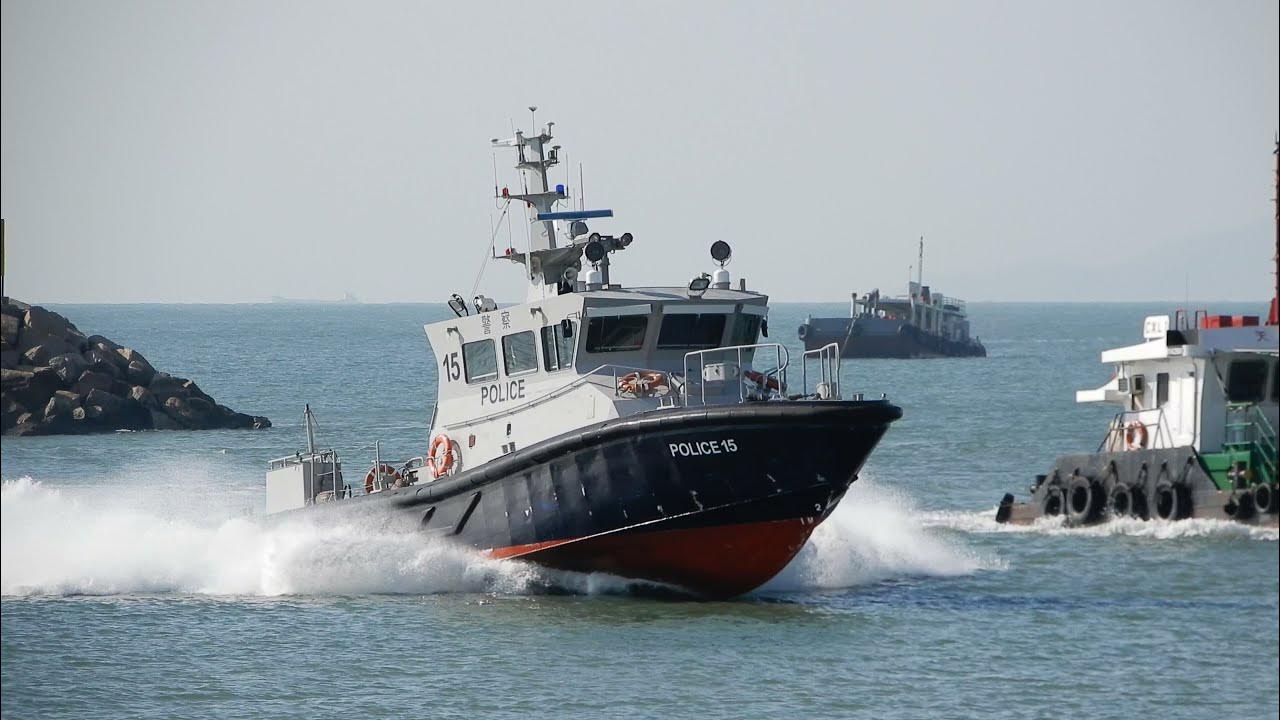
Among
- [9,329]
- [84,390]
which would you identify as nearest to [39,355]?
[84,390]

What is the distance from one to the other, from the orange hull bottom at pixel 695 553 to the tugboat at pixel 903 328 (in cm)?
7798

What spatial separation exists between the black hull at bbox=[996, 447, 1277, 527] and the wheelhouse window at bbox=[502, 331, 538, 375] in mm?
10439

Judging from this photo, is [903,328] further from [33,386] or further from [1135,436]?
→ [1135,436]

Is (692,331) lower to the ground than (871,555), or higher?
higher

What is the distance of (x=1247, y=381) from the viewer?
86.7ft

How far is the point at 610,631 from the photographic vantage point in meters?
19.9

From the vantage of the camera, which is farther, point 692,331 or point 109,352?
point 109,352

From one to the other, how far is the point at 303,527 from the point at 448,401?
2.83 meters

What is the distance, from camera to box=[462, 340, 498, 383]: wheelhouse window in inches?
924

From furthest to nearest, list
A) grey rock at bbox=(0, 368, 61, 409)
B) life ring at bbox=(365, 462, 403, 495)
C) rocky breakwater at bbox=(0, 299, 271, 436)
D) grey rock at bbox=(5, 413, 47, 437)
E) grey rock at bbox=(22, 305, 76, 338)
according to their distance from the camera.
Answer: grey rock at bbox=(22, 305, 76, 338) → rocky breakwater at bbox=(0, 299, 271, 436) → grey rock at bbox=(5, 413, 47, 437) → grey rock at bbox=(0, 368, 61, 409) → life ring at bbox=(365, 462, 403, 495)

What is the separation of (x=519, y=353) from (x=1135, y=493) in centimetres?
1075

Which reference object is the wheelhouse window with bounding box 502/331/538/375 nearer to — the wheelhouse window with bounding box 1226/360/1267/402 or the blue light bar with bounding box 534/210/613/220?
the blue light bar with bounding box 534/210/613/220

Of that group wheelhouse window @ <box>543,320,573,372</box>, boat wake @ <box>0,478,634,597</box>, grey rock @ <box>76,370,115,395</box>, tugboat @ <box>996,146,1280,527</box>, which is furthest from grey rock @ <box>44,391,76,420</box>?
tugboat @ <box>996,146,1280,527</box>

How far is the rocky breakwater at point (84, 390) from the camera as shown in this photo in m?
49.3
